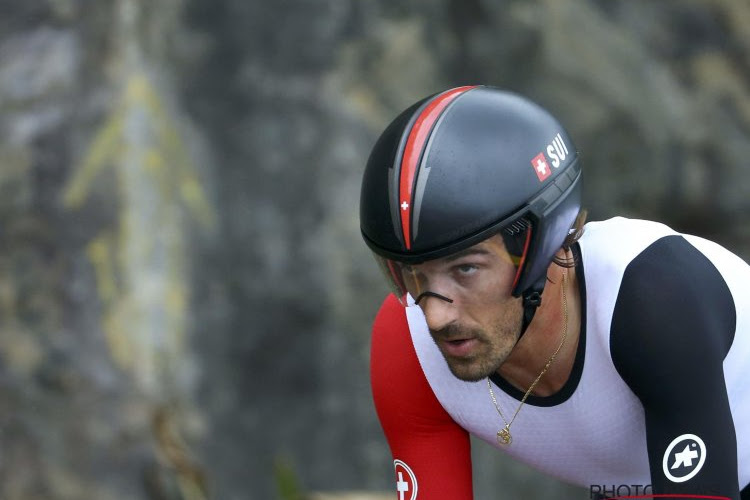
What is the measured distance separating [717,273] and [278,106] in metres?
3.34

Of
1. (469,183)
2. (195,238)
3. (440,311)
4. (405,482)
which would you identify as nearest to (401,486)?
(405,482)

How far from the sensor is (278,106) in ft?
18.9

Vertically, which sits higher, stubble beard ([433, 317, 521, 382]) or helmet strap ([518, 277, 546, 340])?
helmet strap ([518, 277, 546, 340])

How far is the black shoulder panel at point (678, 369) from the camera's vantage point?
2465 mm

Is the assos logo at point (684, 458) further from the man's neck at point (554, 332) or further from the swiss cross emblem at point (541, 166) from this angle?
the swiss cross emblem at point (541, 166)

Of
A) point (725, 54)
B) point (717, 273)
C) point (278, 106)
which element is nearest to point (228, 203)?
point (278, 106)

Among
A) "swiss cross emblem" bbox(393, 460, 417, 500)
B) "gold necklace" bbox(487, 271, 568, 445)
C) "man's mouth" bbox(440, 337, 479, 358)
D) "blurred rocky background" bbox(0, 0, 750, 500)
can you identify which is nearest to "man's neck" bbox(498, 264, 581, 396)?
"gold necklace" bbox(487, 271, 568, 445)

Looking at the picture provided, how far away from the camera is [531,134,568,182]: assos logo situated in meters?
2.59

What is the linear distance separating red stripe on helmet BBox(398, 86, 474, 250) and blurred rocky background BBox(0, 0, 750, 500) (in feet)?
10.5

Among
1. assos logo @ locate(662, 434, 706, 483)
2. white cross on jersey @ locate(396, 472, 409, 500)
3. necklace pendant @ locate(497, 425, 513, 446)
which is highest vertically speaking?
assos logo @ locate(662, 434, 706, 483)

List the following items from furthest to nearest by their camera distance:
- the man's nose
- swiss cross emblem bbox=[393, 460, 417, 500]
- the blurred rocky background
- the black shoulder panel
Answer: the blurred rocky background → swiss cross emblem bbox=[393, 460, 417, 500] → the man's nose → the black shoulder panel

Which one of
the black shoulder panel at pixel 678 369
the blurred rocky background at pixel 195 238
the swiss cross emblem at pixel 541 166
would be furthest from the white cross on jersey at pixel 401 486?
the blurred rocky background at pixel 195 238

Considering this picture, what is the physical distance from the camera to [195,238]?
5.72 meters
